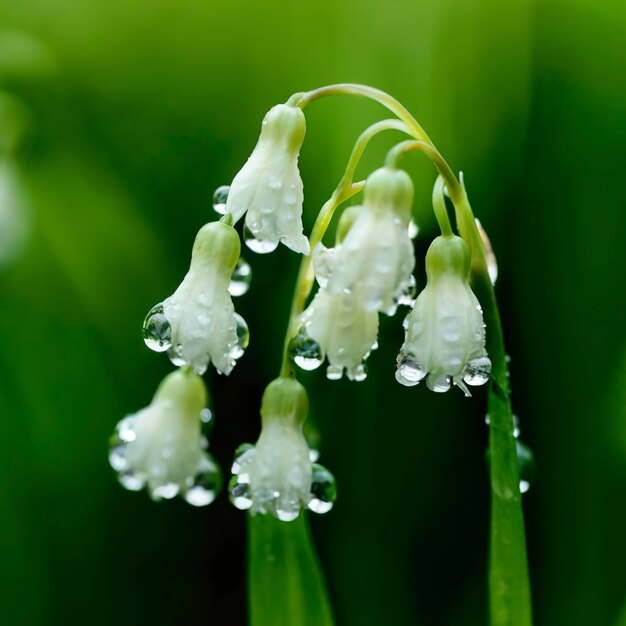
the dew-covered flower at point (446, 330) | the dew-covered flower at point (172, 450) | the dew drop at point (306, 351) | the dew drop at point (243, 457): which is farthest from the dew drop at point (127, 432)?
the dew-covered flower at point (446, 330)

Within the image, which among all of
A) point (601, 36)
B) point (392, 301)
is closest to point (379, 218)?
point (392, 301)

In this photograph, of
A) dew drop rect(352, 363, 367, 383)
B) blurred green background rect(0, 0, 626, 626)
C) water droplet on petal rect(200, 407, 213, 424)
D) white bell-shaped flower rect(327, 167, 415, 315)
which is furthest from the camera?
blurred green background rect(0, 0, 626, 626)

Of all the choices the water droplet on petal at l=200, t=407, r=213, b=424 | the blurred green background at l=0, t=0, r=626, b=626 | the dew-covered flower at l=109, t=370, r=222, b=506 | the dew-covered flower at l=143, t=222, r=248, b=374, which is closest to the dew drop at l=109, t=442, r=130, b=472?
the dew-covered flower at l=109, t=370, r=222, b=506

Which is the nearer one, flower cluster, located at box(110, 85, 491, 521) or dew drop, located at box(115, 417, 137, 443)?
flower cluster, located at box(110, 85, 491, 521)

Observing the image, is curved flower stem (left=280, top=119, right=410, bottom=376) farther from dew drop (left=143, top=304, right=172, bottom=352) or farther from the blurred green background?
the blurred green background

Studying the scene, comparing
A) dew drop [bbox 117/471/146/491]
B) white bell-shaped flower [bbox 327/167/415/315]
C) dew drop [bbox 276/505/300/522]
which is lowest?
dew drop [bbox 276/505/300/522]

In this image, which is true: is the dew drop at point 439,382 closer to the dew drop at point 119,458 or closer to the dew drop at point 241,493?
the dew drop at point 241,493

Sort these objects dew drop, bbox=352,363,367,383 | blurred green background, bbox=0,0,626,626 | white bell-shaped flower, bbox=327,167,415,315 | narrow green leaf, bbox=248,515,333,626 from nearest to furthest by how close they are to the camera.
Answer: white bell-shaped flower, bbox=327,167,415,315
dew drop, bbox=352,363,367,383
narrow green leaf, bbox=248,515,333,626
blurred green background, bbox=0,0,626,626
